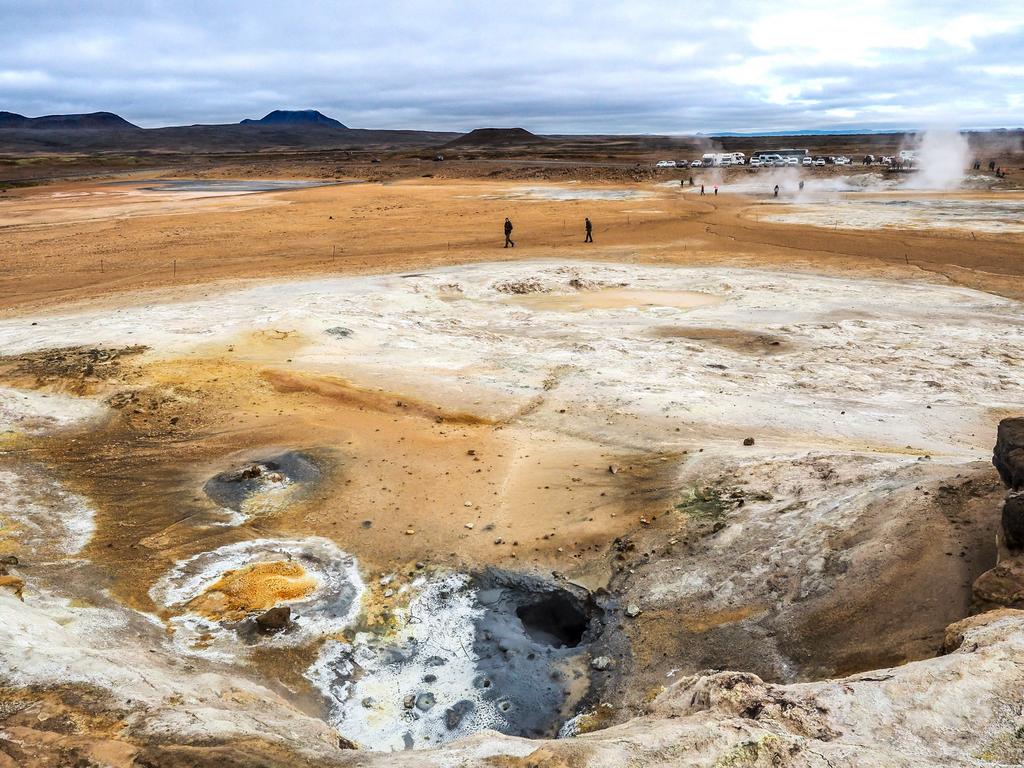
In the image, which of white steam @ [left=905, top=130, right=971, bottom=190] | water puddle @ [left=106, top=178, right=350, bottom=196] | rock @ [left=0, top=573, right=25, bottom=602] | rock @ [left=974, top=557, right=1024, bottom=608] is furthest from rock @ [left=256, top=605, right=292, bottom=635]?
white steam @ [left=905, top=130, right=971, bottom=190]

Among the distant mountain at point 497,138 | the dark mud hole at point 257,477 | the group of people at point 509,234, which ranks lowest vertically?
the dark mud hole at point 257,477

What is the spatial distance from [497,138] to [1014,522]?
507ft

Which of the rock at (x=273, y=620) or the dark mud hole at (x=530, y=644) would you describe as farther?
the rock at (x=273, y=620)

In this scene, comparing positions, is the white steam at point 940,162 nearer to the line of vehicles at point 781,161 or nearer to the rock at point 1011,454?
the line of vehicles at point 781,161

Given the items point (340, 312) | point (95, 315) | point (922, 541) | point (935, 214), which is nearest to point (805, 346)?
point (922, 541)

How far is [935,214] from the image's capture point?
36656mm

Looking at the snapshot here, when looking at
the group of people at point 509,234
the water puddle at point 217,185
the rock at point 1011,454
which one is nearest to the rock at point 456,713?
the rock at point 1011,454

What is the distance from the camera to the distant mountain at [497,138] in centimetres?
14512

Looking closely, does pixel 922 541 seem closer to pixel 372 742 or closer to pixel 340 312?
pixel 372 742

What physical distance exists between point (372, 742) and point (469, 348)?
1072cm

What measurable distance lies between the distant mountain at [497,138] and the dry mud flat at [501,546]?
13278cm

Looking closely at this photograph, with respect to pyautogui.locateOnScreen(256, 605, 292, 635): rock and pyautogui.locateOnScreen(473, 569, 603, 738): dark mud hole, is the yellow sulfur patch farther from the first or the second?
pyautogui.locateOnScreen(473, 569, 603, 738): dark mud hole

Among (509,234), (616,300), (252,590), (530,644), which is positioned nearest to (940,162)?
(509,234)

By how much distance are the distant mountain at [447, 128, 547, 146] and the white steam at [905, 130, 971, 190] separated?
85.9m
